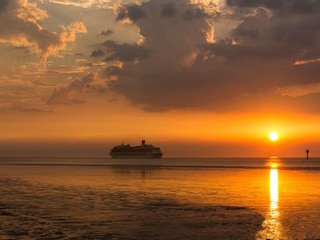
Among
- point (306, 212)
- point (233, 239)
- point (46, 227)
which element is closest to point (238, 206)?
point (306, 212)

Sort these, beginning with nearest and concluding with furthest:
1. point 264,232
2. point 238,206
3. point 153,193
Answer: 1. point 264,232
2. point 238,206
3. point 153,193

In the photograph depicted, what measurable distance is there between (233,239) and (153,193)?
22256 mm

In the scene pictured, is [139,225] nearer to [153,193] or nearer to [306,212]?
[306,212]

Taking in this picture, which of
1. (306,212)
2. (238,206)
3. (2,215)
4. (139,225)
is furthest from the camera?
(238,206)

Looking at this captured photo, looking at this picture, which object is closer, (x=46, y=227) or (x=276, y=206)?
(x=46, y=227)

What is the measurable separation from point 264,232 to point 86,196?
64.7 ft

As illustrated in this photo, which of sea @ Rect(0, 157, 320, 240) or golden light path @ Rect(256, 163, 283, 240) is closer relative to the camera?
golden light path @ Rect(256, 163, 283, 240)

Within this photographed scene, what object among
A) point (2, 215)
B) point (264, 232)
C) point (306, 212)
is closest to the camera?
point (264, 232)

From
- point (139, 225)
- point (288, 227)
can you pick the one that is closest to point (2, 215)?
point (139, 225)

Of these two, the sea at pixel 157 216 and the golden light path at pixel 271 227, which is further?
the sea at pixel 157 216

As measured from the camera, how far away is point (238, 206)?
3250cm

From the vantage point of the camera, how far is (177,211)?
97.1ft

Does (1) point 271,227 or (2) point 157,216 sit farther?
(2) point 157,216

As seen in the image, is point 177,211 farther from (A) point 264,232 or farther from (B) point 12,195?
(B) point 12,195
